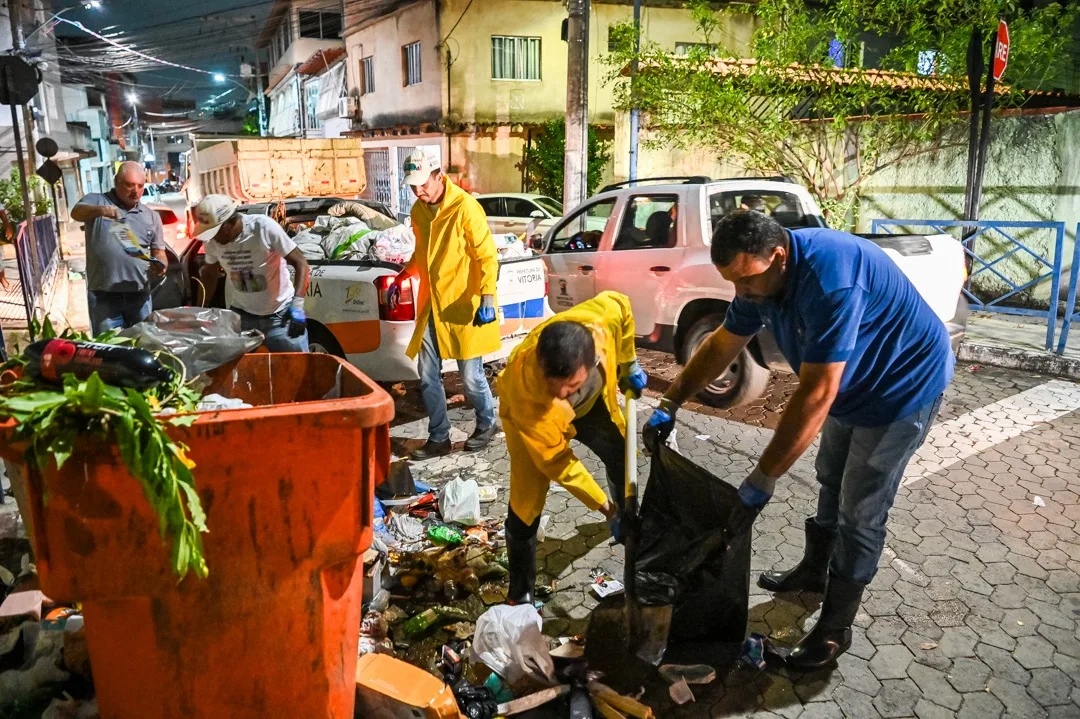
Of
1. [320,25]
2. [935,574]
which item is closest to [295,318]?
[935,574]

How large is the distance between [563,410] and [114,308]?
462 centimetres

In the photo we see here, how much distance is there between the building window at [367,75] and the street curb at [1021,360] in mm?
23358

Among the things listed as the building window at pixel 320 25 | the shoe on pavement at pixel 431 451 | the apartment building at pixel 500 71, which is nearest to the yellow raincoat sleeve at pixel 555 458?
the shoe on pavement at pixel 431 451

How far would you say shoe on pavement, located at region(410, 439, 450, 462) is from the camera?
5203 millimetres

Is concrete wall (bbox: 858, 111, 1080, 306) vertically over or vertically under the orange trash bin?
over

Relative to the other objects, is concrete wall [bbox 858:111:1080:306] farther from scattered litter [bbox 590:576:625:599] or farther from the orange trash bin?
the orange trash bin

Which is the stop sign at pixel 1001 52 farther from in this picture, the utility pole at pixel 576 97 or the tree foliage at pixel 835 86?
the utility pole at pixel 576 97

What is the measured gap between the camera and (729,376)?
20.2 ft

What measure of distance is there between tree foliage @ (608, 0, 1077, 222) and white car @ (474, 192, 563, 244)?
280cm

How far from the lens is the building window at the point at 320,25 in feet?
126

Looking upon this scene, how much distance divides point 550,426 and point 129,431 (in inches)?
54.6

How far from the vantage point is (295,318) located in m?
5.18

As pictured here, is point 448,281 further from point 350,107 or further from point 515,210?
point 350,107

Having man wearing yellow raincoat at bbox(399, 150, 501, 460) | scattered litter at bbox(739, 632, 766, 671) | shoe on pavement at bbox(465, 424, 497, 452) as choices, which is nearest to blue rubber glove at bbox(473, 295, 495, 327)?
man wearing yellow raincoat at bbox(399, 150, 501, 460)
